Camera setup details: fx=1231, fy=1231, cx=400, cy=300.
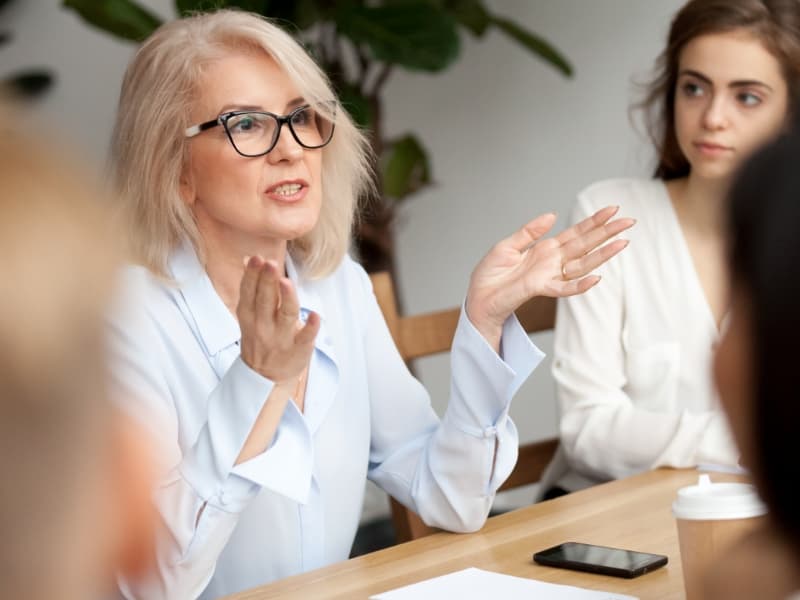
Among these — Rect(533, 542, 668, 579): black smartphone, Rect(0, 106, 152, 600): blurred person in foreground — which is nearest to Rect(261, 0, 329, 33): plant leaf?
Rect(533, 542, 668, 579): black smartphone

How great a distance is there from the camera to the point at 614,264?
2346mm

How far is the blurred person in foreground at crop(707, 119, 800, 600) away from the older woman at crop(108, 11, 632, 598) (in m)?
0.92

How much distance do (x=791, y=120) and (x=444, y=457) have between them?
113cm

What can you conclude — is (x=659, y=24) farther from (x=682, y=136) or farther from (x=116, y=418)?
(x=116, y=418)

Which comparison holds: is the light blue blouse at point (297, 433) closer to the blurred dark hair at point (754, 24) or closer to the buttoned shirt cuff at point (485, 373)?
the buttoned shirt cuff at point (485, 373)

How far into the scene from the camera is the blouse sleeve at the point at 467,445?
5.41 feet

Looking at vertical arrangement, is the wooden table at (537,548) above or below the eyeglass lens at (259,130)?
below

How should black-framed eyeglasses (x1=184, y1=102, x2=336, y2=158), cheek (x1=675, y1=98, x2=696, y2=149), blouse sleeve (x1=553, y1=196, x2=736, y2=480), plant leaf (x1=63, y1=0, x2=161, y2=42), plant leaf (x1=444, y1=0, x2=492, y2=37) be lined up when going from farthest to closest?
plant leaf (x1=444, y1=0, x2=492, y2=37), plant leaf (x1=63, y1=0, x2=161, y2=42), cheek (x1=675, y1=98, x2=696, y2=149), blouse sleeve (x1=553, y1=196, x2=736, y2=480), black-framed eyeglasses (x1=184, y1=102, x2=336, y2=158)

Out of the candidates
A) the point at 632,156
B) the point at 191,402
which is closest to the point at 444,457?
the point at 191,402

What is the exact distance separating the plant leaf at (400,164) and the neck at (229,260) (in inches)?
72.0

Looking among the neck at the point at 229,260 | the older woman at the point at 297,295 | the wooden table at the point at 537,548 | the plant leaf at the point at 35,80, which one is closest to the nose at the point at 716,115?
the older woman at the point at 297,295

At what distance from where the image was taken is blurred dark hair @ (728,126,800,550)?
0.58 meters

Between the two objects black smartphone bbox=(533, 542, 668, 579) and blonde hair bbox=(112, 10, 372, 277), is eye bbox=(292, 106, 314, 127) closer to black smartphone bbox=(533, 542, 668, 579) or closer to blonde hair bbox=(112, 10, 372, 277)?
blonde hair bbox=(112, 10, 372, 277)

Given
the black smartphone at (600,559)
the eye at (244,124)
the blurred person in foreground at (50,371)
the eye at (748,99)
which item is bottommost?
the black smartphone at (600,559)
